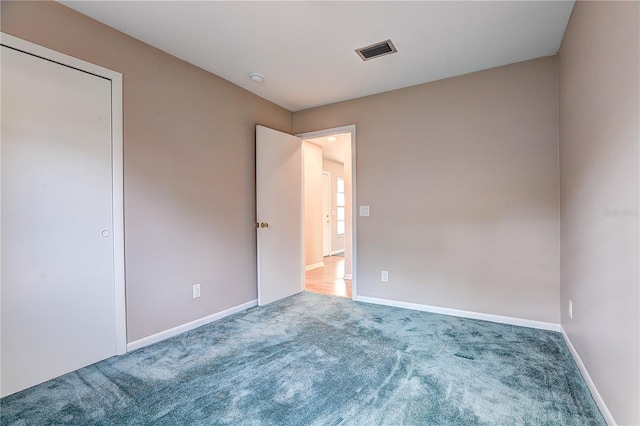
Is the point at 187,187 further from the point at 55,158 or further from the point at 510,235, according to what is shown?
the point at 510,235

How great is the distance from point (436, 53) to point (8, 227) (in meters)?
3.43

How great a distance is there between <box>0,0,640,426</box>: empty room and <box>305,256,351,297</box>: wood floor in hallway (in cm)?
62

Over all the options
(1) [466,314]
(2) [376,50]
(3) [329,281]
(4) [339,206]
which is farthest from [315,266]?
(2) [376,50]

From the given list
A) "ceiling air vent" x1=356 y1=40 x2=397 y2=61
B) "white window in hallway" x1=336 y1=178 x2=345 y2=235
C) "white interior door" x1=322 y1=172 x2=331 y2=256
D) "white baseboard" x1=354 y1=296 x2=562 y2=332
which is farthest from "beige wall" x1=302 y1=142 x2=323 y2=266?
"ceiling air vent" x1=356 y1=40 x2=397 y2=61

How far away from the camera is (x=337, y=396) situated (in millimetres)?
1821

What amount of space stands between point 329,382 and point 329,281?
291cm

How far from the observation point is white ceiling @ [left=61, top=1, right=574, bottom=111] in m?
2.11

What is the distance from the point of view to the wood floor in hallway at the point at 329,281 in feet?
14.0

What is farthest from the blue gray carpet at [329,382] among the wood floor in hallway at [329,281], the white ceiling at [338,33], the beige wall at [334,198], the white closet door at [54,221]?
the beige wall at [334,198]

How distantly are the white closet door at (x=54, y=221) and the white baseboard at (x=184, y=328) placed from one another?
185 millimetres

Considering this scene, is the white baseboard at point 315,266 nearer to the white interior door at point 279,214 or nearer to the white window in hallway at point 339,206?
the white interior door at point 279,214

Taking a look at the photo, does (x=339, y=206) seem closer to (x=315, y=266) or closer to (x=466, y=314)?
(x=315, y=266)

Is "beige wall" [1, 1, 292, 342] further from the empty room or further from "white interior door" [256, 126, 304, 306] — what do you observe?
"white interior door" [256, 126, 304, 306]

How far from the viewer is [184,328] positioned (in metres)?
2.84
